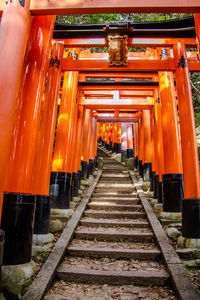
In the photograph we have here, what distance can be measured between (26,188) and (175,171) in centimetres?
396

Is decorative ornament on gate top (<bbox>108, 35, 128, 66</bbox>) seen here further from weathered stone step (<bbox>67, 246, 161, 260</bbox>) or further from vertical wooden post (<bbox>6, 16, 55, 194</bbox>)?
weathered stone step (<bbox>67, 246, 161, 260</bbox>)

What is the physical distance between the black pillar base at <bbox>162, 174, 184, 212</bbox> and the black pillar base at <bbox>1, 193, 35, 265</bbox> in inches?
151

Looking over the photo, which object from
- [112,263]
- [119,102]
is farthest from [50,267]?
[119,102]

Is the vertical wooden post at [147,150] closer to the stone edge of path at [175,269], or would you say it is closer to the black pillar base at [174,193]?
the black pillar base at [174,193]

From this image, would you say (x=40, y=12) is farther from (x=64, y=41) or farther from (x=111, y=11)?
(x=64, y=41)

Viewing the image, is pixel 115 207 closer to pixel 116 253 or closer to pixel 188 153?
pixel 116 253

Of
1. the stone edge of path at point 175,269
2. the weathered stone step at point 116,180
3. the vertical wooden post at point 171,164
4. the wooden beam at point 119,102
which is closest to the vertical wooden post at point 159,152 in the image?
Result: the wooden beam at point 119,102

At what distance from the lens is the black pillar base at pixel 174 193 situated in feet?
18.7

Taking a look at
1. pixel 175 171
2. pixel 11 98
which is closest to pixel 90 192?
pixel 175 171

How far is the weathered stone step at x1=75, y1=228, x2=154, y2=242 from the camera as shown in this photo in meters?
4.90

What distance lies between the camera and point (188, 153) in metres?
4.80

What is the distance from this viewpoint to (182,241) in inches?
170

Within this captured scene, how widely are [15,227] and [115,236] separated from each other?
2562 mm

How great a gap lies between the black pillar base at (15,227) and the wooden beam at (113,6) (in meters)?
2.71
